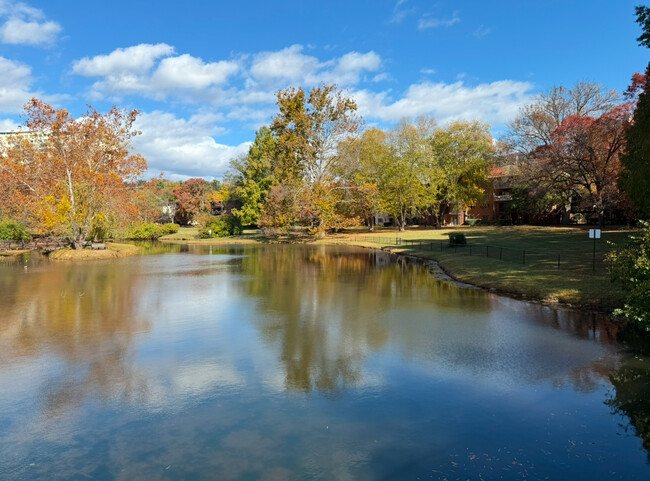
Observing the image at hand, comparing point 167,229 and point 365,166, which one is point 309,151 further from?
point 167,229

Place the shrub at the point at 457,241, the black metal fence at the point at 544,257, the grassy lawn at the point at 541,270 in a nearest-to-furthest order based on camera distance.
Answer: the grassy lawn at the point at 541,270 < the black metal fence at the point at 544,257 < the shrub at the point at 457,241

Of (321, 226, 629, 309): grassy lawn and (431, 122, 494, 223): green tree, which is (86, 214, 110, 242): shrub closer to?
(321, 226, 629, 309): grassy lawn

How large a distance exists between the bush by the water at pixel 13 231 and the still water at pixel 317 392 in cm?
3637

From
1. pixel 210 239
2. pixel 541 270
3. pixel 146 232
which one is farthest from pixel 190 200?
pixel 541 270

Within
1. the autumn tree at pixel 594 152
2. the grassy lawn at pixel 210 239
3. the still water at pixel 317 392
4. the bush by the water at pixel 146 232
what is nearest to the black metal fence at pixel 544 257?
the still water at pixel 317 392

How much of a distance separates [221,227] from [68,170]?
1086 inches

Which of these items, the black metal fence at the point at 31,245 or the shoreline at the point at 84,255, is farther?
the black metal fence at the point at 31,245

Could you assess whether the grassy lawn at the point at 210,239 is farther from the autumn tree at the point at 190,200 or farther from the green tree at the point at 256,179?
the autumn tree at the point at 190,200

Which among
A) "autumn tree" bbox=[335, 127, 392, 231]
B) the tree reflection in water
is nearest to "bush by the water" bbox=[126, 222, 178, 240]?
"autumn tree" bbox=[335, 127, 392, 231]

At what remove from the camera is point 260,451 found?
239 inches

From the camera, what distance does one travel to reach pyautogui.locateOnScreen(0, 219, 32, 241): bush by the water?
44.8 metres

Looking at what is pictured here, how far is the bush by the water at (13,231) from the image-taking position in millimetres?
44781

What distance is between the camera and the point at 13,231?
45.2 meters

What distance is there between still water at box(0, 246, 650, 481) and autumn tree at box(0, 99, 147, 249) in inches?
857
